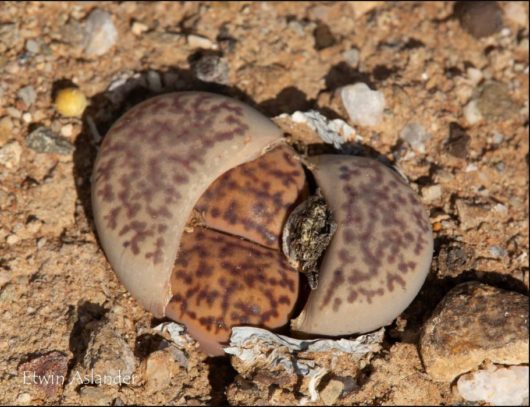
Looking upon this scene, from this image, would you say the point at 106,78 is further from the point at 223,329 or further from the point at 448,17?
the point at 448,17

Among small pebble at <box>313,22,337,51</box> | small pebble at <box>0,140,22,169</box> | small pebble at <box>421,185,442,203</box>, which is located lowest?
small pebble at <box>0,140,22,169</box>

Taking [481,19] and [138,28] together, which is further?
[481,19]

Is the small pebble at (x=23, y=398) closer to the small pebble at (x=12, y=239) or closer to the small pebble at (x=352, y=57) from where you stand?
the small pebble at (x=12, y=239)

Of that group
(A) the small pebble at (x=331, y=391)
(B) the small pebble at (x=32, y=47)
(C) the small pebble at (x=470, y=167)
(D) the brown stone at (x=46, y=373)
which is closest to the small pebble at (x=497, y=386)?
(A) the small pebble at (x=331, y=391)

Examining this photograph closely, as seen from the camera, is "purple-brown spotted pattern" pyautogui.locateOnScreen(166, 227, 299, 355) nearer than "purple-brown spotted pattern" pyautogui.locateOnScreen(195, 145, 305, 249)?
Yes

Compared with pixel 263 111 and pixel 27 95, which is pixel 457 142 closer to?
pixel 263 111

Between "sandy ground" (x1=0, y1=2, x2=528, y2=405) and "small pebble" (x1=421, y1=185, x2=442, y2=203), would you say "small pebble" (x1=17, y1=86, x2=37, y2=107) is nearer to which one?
"sandy ground" (x1=0, y1=2, x2=528, y2=405)

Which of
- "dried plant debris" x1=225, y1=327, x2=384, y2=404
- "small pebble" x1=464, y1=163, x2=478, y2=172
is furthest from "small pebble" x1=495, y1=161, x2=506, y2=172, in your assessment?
"dried plant debris" x1=225, y1=327, x2=384, y2=404

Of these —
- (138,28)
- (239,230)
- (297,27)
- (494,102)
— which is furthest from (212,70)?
(494,102)
